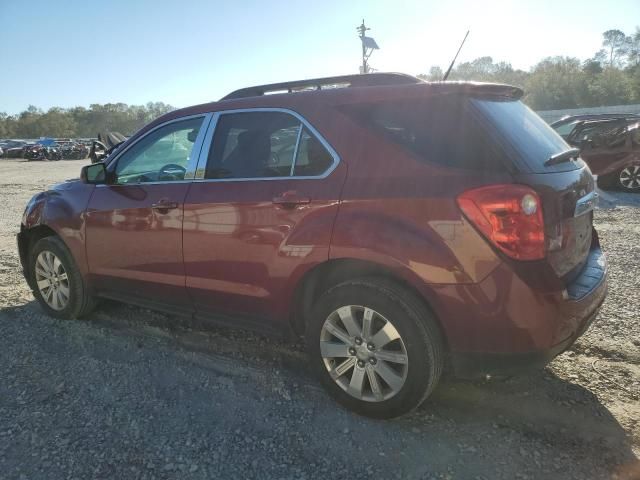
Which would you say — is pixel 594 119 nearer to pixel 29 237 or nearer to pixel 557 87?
pixel 29 237

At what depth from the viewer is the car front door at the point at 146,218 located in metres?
3.32

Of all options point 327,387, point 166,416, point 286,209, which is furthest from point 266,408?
point 286,209

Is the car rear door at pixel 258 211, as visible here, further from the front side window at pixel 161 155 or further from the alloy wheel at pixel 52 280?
the alloy wheel at pixel 52 280

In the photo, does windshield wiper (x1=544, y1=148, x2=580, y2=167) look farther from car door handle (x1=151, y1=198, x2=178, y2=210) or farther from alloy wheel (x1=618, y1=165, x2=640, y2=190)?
alloy wheel (x1=618, y1=165, x2=640, y2=190)

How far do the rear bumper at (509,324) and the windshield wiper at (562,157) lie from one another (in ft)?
2.04

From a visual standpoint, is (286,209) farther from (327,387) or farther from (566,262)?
(566,262)

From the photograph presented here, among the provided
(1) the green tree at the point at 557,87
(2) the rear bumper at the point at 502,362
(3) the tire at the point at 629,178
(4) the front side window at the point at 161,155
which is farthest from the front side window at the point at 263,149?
(1) the green tree at the point at 557,87

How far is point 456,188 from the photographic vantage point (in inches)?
90.3

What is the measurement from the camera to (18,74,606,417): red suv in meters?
2.26

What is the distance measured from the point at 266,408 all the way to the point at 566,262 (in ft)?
5.93

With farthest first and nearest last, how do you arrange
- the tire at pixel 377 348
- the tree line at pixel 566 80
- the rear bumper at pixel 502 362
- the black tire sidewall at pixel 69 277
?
1. the tree line at pixel 566 80
2. the black tire sidewall at pixel 69 277
3. the tire at pixel 377 348
4. the rear bumper at pixel 502 362

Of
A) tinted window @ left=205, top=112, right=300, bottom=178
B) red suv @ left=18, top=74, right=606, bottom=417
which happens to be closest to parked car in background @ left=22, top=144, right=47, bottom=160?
red suv @ left=18, top=74, right=606, bottom=417

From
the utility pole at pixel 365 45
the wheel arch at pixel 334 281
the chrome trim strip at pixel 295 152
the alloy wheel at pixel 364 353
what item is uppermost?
the utility pole at pixel 365 45

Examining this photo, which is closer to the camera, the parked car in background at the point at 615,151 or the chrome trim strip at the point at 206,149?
the chrome trim strip at the point at 206,149
